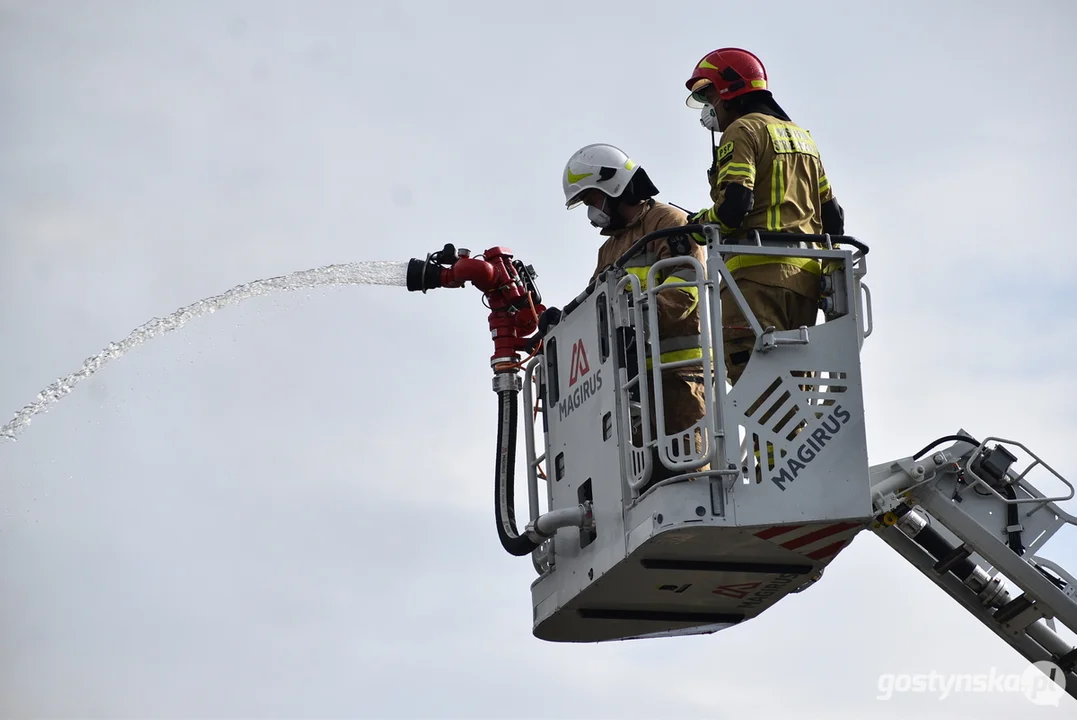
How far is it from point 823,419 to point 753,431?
1.49 feet

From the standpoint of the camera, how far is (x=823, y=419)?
1029 centimetres

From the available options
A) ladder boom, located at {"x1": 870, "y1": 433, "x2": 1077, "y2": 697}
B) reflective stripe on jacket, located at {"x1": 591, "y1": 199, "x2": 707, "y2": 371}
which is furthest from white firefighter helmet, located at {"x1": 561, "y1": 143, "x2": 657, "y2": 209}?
ladder boom, located at {"x1": 870, "y1": 433, "x2": 1077, "y2": 697}

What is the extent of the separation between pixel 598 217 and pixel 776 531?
3036mm

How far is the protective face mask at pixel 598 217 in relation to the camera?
486 inches

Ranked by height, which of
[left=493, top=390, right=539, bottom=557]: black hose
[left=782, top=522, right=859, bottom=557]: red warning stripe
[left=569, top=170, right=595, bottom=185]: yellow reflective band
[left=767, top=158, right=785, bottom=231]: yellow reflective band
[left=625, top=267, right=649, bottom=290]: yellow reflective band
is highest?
[left=569, top=170, right=595, bottom=185]: yellow reflective band

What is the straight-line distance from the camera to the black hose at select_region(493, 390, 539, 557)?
40.6ft

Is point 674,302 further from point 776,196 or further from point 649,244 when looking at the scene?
point 776,196

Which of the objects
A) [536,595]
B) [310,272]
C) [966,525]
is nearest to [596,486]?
[536,595]

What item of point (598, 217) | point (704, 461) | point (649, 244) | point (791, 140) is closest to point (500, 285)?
point (598, 217)

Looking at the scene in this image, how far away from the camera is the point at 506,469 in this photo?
41.2 feet

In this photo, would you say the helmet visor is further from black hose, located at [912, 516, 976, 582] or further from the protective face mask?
black hose, located at [912, 516, 976, 582]

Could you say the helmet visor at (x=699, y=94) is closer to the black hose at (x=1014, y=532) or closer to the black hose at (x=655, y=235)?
the black hose at (x=655, y=235)

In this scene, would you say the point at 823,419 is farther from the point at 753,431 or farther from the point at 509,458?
the point at 509,458

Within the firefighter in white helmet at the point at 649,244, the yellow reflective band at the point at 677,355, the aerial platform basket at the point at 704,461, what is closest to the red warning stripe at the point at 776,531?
the aerial platform basket at the point at 704,461
